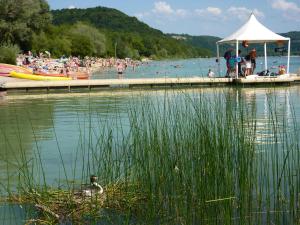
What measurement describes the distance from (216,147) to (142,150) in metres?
0.97

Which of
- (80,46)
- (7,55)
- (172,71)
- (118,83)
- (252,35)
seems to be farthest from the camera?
(80,46)

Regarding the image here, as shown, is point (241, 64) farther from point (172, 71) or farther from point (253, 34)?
point (172, 71)

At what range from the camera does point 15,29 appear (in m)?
49.7

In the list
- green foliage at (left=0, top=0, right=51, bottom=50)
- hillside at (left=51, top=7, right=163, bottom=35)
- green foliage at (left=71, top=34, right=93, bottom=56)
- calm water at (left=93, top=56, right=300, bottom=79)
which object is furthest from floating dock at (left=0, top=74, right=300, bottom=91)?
hillside at (left=51, top=7, right=163, bottom=35)

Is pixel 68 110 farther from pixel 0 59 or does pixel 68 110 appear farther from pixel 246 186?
pixel 0 59

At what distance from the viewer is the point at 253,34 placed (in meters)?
21.1

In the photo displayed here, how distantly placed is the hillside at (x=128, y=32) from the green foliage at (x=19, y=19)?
46309mm

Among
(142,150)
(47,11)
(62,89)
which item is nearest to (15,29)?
(47,11)

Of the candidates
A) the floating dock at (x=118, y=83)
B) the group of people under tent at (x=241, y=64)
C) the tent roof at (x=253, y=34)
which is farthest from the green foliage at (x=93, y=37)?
the group of people under tent at (x=241, y=64)

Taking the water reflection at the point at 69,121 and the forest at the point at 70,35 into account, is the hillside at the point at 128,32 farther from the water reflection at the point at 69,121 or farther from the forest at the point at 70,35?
the water reflection at the point at 69,121

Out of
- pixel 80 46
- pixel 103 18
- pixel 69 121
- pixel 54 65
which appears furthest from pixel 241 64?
pixel 103 18

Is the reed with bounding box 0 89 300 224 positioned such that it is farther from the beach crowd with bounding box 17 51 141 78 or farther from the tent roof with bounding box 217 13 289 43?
the beach crowd with bounding box 17 51 141 78

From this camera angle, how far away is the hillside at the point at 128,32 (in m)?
117

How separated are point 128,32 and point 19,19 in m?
92.4
